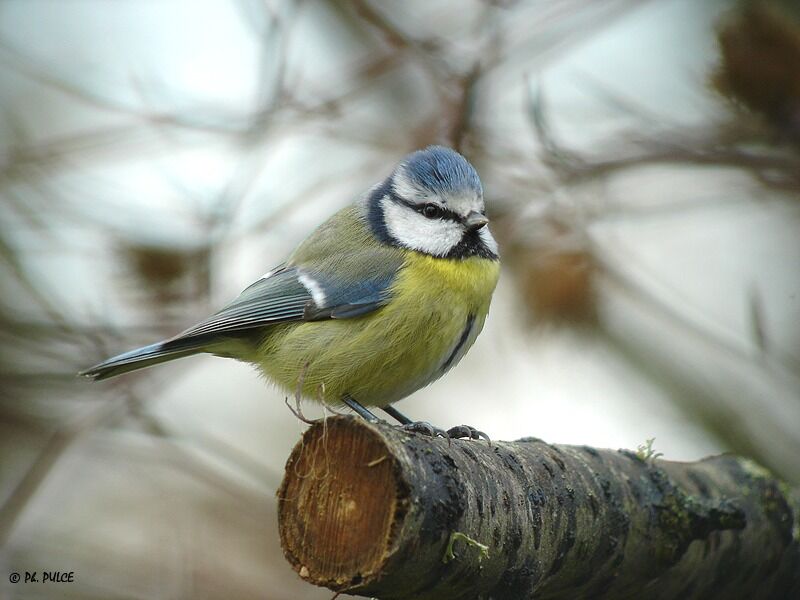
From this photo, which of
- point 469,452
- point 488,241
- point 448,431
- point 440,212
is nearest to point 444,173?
point 440,212

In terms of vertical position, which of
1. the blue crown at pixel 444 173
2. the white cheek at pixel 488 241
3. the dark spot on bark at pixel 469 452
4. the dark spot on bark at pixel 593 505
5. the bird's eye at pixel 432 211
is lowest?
the dark spot on bark at pixel 593 505

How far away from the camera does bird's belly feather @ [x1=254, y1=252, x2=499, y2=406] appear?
7.82ft

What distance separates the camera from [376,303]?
2430mm

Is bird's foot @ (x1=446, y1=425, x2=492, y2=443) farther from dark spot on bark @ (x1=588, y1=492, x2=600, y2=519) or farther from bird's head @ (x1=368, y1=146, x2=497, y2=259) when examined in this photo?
bird's head @ (x1=368, y1=146, x2=497, y2=259)

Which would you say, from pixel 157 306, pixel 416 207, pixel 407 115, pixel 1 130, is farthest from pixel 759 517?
pixel 1 130

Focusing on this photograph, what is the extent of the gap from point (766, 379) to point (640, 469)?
46.1 inches

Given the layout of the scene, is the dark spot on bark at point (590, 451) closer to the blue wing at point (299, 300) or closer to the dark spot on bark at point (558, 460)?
the dark spot on bark at point (558, 460)

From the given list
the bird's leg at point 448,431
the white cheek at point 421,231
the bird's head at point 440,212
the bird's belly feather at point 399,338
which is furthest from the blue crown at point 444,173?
the bird's leg at point 448,431

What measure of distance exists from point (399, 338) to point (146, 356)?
83cm

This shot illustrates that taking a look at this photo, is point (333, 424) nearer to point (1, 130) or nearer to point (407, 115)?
point (407, 115)

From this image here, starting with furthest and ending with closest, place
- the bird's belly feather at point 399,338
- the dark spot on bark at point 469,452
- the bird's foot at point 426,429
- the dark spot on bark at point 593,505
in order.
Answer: the bird's belly feather at point 399,338 → the dark spot on bark at point 593,505 → the bird's foot at point 426,429 → the dark spot on bark at point 469,452

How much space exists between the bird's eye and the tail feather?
0.80 metres

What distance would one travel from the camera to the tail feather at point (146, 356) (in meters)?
2.62

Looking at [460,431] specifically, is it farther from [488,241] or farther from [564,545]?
[488,241]
